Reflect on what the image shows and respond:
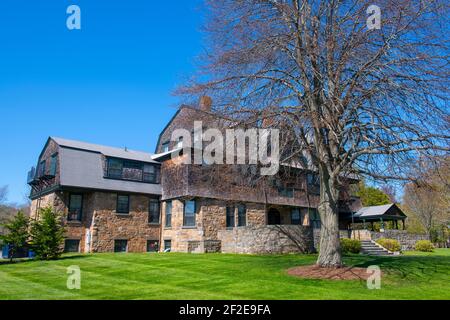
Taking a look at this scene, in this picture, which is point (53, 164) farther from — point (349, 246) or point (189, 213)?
point (349, 246)

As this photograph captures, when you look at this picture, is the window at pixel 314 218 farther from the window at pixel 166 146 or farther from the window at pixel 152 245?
the window at pixel 166 146

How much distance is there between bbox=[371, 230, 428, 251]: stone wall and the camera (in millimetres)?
29234

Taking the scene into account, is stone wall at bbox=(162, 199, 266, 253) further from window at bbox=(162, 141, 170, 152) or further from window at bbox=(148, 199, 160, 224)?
window at bbox=(162, 141, 170, 152)

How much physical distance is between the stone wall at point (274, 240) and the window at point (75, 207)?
1013cm

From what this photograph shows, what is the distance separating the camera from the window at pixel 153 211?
2594cm

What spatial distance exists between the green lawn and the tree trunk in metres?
1.49

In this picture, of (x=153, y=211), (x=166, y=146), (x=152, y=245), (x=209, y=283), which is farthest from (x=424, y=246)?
(x=209, y=283)

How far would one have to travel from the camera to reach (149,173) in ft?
88.3

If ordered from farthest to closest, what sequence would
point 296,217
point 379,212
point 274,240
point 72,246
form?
point 379,212, point 296,217, point 72,246, point 274,240

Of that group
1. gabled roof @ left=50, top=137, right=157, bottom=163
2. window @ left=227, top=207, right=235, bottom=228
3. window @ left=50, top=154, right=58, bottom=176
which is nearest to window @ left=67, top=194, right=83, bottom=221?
window @ left=50, top=154, right=58, bottom=176

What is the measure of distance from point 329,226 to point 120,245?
15901 mm
